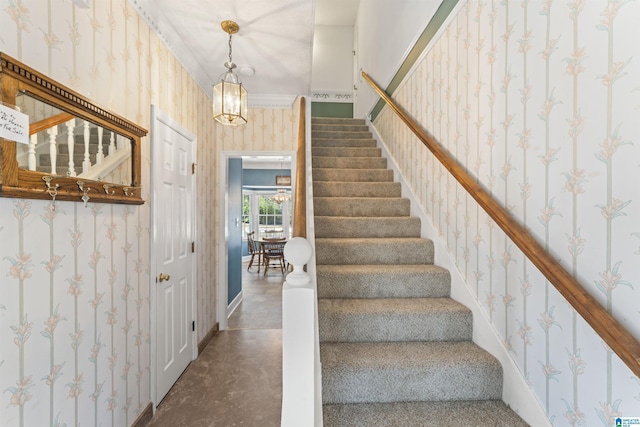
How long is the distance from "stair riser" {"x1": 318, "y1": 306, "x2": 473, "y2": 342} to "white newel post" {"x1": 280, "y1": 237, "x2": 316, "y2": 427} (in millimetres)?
733

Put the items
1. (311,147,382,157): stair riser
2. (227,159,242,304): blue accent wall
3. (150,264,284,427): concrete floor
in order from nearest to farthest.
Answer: (150,264,284,427): concrete floor < (311,147,382,157): stair riser < (227,159,242,304): blue accent wall

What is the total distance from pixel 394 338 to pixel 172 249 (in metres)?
1.79

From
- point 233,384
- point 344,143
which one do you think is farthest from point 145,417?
point 344,143

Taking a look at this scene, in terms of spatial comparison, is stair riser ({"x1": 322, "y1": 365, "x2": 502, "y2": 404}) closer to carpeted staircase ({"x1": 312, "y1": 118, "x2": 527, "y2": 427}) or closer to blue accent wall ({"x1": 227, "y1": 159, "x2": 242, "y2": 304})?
carpeted staircase ({"x1": 312, "y1": 118, "x2": 527, "y2": 427})

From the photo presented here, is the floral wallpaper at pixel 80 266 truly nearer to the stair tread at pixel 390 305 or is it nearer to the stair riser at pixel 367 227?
the stair tread at pixel 390 305

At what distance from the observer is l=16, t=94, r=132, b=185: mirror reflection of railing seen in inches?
42.8

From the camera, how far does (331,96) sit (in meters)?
6.00

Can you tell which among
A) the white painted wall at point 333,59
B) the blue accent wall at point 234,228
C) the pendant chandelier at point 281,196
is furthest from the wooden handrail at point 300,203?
the pendant chandelier at point 281,196

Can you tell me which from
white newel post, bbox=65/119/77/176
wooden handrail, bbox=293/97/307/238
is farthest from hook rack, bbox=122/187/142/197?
wooden handrail, bbox=293/97/307/238

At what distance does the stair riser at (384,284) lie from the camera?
1812mm

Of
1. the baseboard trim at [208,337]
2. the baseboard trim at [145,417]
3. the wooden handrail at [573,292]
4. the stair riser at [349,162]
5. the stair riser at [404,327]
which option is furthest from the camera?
the stair riser at [349,162]

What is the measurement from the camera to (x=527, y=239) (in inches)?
42.9

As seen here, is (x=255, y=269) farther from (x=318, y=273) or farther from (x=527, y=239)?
(x=527, y=239)

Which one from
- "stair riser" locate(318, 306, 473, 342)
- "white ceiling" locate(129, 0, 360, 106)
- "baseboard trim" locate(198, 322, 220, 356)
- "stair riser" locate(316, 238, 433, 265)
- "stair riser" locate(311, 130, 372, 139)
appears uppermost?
"white ceiling" locate(129, 0, 360, 106)
